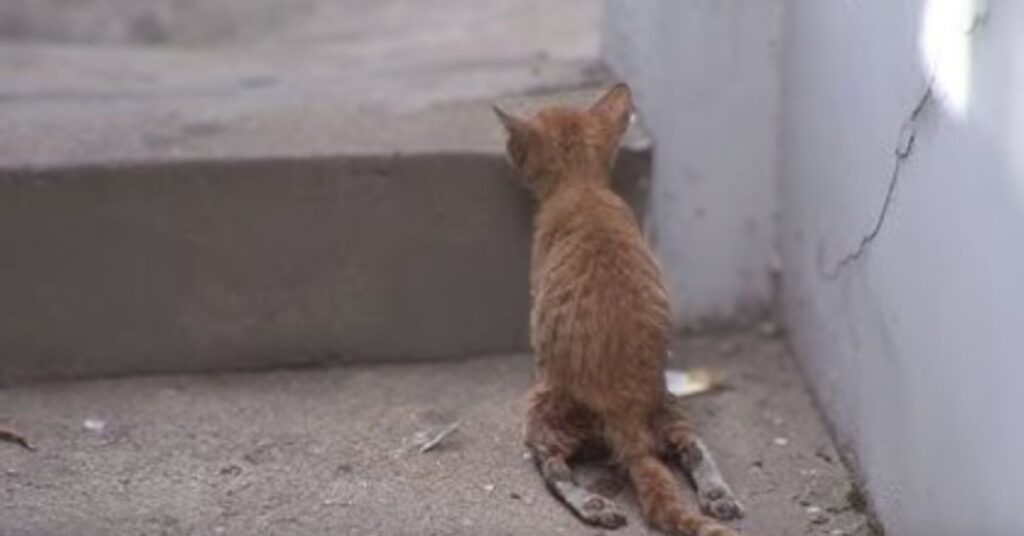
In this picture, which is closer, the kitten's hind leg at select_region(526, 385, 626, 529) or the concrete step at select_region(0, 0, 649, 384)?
the kitten's hind leg at select_region(526, 385, 626, 529)

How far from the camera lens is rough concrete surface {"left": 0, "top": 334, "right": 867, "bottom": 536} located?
13.4ft

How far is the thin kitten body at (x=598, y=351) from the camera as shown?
4.09 metres

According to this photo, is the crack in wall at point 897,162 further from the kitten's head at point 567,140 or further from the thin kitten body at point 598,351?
the kitten's head at point 567,140

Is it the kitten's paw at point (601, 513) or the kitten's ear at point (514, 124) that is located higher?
the kitten's ear at point (514, 124)

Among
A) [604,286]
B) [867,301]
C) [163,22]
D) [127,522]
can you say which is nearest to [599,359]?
[604,286]

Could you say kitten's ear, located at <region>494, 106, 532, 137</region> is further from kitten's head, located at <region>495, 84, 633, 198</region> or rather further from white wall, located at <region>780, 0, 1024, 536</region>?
white wall, located at <region>780, 0, 1024, 536</region>

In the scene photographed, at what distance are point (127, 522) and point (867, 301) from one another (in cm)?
165

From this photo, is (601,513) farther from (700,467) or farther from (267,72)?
(267,72)

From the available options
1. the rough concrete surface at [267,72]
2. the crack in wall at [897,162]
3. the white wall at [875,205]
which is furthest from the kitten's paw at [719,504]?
the rough concrete surface at [267,72]

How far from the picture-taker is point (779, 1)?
5.00 metres

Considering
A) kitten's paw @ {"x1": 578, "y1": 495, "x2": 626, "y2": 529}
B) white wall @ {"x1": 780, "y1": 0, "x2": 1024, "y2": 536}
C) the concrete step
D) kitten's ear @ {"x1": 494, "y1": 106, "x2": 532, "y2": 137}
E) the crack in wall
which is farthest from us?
the concrete step

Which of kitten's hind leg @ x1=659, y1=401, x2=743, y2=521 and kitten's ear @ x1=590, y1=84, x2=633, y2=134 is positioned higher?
kitten's ear @ x1=590, y1=84, x2=633, y2=134

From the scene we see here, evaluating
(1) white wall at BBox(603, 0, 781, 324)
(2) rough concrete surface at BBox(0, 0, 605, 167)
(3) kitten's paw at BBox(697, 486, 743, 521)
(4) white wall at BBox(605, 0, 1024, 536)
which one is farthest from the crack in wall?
(2) rough concrete surface at BBox(0, 0, 605, 167)

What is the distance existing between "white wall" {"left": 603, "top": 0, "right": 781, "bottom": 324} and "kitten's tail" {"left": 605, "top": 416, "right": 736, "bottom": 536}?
1.04m
